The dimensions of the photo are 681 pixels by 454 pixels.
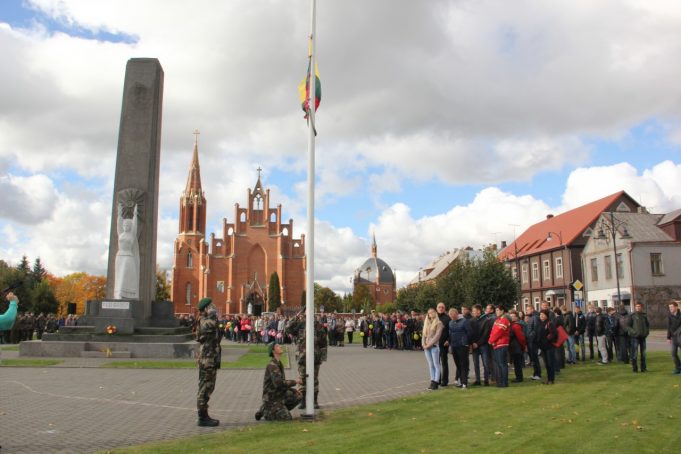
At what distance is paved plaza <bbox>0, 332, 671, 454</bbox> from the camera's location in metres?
7.73

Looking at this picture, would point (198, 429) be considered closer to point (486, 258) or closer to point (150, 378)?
point (150, 378)

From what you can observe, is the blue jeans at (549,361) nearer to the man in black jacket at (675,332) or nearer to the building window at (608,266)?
the man in black jacket at (675,332)

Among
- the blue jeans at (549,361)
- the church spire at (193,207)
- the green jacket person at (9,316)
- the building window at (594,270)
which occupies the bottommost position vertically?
the blue jeans at (549,361)

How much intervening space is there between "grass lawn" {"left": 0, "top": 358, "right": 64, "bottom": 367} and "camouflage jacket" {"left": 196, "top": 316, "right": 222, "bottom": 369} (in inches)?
430

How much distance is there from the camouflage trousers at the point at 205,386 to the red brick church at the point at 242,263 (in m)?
71.3

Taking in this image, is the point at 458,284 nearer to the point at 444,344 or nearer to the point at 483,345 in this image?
the point at 483,345

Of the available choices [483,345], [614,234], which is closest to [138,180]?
[483,345]

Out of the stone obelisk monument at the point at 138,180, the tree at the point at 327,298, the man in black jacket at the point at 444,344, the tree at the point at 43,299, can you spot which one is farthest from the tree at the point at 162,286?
the man in black jacket at the point at 444,344

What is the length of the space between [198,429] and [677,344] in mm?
11160

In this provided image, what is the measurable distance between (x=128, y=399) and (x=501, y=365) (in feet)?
25.8

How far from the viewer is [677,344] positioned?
13.0 metres

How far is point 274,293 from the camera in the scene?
258 feet

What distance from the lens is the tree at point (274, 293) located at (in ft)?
256

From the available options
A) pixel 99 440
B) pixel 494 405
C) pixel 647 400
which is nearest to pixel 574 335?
pixel 647 400
